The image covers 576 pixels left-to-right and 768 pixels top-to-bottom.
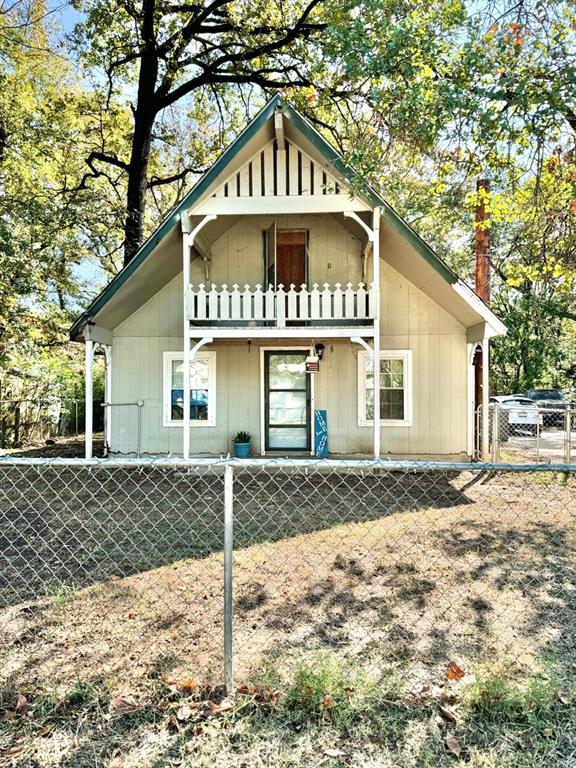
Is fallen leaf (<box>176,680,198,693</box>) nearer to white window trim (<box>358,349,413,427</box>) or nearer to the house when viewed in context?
the house

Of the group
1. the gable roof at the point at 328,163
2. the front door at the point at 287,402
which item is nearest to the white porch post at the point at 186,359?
the gable roof at the point at 328,163

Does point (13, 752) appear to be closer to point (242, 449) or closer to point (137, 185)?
point (242, 449)

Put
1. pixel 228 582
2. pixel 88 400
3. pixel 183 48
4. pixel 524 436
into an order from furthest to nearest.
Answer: pixel 524 436, pixel 183 48, pixel 88 400, pixel 228 582

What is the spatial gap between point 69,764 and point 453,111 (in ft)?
21.2

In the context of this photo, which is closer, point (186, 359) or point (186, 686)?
point (186, 686)

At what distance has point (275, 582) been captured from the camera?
164 inches

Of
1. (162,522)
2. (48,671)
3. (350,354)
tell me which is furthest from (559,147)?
(48,671)

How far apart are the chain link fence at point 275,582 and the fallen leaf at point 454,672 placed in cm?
5

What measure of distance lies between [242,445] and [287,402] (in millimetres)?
1394

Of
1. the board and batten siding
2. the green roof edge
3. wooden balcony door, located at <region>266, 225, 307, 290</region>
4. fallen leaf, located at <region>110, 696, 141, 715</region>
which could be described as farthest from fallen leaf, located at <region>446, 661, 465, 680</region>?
wooden balcony door, located at <region>266, 225, 307, 290</region>

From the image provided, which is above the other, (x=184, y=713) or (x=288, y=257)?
(x=288, y=257)

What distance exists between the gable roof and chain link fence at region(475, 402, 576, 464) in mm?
1971

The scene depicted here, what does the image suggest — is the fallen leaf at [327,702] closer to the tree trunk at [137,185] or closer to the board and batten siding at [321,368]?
the board and batten siding at [321,368]

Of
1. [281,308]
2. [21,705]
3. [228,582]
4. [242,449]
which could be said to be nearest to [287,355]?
[281,308]
